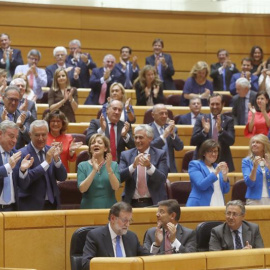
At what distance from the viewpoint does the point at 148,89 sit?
7.78 meters

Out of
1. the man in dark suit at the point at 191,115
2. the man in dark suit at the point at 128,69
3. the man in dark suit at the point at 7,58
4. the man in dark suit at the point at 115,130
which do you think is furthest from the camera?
the man in dark suit at the point at 128,69

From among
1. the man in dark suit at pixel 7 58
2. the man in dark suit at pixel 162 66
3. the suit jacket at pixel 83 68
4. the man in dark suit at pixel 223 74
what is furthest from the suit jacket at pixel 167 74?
the man in dark suit at pixel 7 58

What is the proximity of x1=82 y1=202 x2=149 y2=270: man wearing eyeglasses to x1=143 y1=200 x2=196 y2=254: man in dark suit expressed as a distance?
13 cm

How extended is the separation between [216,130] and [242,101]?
3.82ft

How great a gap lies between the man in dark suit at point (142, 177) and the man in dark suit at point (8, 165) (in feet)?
2.33

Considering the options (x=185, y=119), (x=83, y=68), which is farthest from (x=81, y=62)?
(x=185, y=119)

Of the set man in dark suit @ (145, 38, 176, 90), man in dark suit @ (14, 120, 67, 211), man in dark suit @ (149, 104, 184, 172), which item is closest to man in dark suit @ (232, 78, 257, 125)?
man in dark suit @ (145, 38, 176, 90)

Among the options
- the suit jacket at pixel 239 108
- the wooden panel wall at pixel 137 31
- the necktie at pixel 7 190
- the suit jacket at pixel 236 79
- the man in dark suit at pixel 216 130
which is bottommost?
the necktie at pixel 7 190

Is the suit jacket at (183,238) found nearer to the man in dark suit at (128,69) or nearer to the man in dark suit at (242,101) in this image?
the man in dark suit at (242,101)

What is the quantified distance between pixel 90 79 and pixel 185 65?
2.62 m

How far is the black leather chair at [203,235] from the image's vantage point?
4895mm

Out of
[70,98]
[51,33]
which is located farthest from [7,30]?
[70,98]

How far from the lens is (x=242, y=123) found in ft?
25.1

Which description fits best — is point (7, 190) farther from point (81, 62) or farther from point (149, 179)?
point (81, 62)
